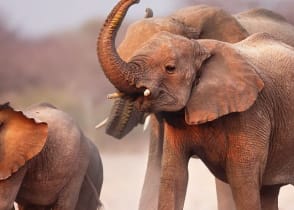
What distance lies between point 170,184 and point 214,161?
7.6 inches

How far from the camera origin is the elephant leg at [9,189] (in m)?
4.93

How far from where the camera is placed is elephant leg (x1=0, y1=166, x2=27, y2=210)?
16.2ft

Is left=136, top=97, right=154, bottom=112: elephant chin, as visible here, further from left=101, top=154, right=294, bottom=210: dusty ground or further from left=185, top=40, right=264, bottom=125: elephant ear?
left=101, top=154, right=294, bottom=210: dusty ground

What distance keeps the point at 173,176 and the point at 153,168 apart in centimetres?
152

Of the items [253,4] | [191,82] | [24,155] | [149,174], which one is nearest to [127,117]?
[149,174]

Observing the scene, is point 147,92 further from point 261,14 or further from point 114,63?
point 261,14

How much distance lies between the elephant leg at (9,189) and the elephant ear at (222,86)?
824mm

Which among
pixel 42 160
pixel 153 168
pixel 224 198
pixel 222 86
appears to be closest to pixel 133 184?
pixel 224 198

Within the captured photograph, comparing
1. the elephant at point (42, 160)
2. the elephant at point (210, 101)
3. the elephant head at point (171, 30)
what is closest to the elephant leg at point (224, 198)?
the elephant head at point (171, 30)

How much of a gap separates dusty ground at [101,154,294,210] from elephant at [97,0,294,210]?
433 cm

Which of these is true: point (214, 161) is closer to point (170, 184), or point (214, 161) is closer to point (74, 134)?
point (170, 184)

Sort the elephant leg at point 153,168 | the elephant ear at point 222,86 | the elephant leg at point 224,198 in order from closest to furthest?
1. the elephant ear at point 222,86
2. the elephant leg at point 153,168
3. the elephant leg at point 224,198

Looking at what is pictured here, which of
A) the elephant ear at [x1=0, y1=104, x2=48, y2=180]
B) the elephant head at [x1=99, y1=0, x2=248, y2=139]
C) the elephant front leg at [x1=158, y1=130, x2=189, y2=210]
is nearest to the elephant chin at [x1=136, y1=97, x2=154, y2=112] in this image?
the elephant front leg at [x1=158, y1=130, x2=189, y2=210]

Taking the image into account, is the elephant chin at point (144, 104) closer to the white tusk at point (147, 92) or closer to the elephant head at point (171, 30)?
the white tusk at point (147, 92)
